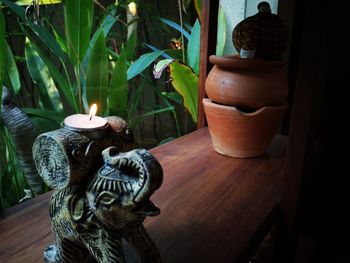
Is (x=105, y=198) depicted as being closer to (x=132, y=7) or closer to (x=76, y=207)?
(x=76, y=207)

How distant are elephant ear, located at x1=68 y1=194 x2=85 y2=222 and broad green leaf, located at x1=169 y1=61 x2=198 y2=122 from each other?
2.38 feet

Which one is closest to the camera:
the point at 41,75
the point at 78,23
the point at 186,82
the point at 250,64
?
the point at 250,64

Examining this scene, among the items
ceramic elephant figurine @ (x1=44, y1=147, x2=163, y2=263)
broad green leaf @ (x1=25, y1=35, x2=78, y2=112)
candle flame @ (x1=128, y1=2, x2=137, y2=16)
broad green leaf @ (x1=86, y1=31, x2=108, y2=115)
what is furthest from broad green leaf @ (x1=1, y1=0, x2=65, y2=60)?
ceramic elephant figurine @ (x1=44, y1=147, x2=163, y2=263)

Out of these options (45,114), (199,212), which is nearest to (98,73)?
(45,114)

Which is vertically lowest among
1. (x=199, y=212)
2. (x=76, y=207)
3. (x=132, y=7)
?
(x=199, y=212)

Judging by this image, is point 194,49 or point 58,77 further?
point 194,49

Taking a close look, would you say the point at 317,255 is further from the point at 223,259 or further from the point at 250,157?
the point at 223,259

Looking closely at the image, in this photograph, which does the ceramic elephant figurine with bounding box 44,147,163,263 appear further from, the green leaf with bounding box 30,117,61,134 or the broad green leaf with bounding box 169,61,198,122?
the broad green leaf with bounding box 169,61,198,122

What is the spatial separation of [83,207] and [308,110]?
0.37m

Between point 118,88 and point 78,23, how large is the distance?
0.18 m

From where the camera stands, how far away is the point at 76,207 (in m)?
0.29

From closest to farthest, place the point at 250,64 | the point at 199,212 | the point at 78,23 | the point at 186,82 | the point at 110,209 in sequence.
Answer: the point at 110,209
the point at 199,212
the point at 250,64
the point at 78,23
the point at 186,82

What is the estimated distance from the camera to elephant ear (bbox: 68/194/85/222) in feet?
0.95

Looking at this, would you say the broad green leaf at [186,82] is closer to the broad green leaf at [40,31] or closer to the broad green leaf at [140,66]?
the broad green leaf at [140,66]
